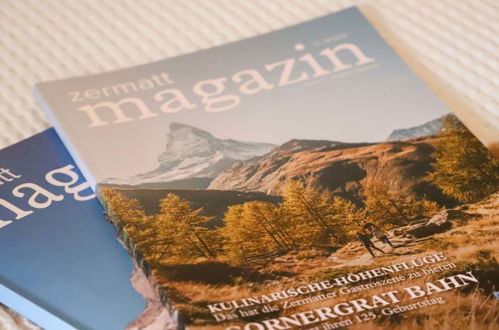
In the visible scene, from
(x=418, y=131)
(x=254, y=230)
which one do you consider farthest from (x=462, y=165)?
(x=254, y=230)

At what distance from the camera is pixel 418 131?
1.85ft

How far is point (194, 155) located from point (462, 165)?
22 cm

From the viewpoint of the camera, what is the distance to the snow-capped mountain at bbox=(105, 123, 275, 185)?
0.53m

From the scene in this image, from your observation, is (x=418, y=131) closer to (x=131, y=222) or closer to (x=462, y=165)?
(x=462, y=165)

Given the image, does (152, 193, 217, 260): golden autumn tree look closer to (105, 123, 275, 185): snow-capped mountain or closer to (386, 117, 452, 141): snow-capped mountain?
(105, 123, 275, 185): snow-capped mountain

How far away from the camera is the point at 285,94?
0.62 metres

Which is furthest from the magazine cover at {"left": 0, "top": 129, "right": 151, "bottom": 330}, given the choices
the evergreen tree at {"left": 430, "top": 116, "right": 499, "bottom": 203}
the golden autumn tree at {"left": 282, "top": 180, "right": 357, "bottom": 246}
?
the evergreen tree at {"left": 430, "top": 116, "right": 499, "bottom": 203}

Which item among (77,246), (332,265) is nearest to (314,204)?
(332,265)

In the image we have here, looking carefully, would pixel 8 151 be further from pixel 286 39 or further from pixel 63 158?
pixel 286 39

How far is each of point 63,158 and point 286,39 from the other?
10.6 inches

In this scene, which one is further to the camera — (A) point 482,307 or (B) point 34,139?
(B) point 34,139

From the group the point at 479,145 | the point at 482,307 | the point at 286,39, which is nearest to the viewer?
the point at 482,307

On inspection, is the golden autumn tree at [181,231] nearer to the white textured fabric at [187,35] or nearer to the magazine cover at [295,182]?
the magazine cover at [295,182]

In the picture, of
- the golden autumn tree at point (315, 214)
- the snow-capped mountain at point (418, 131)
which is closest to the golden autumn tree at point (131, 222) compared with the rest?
the golden autumn tree at point (315, 214)
